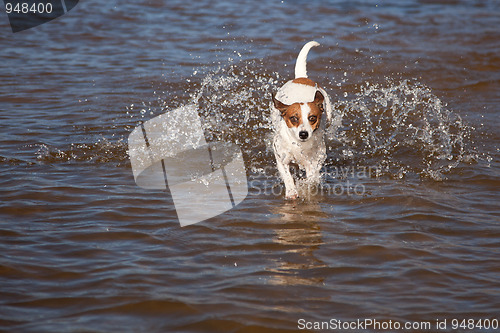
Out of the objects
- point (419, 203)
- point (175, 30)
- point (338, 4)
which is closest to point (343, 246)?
point (419, 203)

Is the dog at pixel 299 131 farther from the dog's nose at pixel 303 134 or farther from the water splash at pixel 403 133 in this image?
the water splash at pixel 403 133

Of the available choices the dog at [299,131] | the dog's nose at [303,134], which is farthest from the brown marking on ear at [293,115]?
the dog's nose at [303,134]

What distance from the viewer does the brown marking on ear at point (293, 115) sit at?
215 inches

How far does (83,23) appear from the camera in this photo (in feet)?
42.1

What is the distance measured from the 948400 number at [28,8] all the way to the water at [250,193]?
171 cm

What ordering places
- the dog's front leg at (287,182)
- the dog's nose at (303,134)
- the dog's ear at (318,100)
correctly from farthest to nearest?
the dog's front leg at (287,182) → the dog's ear at (318,100) → the dog's nose at (303,134)

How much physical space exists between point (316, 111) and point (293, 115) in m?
0.21

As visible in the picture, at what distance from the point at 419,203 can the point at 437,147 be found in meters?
1.66

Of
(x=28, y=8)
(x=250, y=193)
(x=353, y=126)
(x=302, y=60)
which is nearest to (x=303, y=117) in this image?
(x=250, y=193)

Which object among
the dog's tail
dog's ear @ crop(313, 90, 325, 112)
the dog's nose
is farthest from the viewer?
the dog's tail

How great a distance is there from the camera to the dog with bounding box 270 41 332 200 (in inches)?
215

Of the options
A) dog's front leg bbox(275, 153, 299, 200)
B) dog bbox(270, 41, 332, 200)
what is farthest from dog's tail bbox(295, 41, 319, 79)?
dog's front leg bbox(275, 153, 299, 200)

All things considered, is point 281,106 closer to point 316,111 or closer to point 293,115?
point 293,115

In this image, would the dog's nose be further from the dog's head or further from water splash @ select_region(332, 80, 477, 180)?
water splash @ select_region(332, 80, 477, 180)
